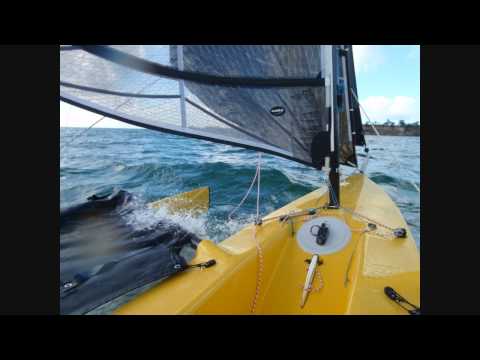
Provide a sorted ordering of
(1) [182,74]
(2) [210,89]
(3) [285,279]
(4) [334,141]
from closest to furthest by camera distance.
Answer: (3) [285,279]
(1) [182,74]
(2) [210,89]
(4) [334,141]

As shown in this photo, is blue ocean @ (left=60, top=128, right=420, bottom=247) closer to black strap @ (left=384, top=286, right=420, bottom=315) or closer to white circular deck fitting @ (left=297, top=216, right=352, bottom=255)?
white circular deck fitting @ (left=297, top=216, right=352, bottom=255)

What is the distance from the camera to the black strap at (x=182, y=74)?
153 centimetres

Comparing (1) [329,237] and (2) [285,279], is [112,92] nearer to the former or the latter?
(2) [285,279]

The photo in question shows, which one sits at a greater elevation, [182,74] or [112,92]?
[182,74]

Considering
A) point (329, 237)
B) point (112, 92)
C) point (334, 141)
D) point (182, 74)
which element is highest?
point (182, 74)

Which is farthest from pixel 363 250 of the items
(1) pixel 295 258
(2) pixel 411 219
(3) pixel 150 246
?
(2) pixel 411 219

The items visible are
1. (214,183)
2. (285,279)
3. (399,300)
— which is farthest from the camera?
(214,183)

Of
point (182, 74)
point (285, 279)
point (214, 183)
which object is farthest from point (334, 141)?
point (214, 183)

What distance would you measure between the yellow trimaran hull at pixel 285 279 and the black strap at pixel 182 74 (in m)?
1.13

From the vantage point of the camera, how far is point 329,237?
1.81 metres

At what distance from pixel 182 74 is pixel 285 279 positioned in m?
1.49

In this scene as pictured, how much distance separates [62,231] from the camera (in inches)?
87.7

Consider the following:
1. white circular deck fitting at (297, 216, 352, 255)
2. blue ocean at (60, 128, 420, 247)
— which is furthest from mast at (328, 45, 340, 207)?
blue ocean at (60, 128, 420, 247)

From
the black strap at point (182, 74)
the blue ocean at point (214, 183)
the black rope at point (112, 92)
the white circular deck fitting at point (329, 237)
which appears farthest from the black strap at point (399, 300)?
the blue ocean at point (214, 183)
